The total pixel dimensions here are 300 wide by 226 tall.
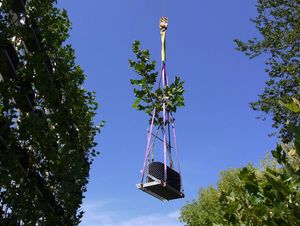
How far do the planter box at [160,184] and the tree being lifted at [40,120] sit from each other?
9.32ft

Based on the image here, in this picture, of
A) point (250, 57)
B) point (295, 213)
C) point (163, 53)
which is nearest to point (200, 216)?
point (250, 57)

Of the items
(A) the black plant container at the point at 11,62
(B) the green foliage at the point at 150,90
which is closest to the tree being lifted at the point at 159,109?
(B) the green foliage at the point at 150,90

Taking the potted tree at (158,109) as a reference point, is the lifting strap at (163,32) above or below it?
above

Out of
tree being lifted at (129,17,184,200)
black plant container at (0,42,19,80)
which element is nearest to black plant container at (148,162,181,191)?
tree being lifted at (129,17,184,200)

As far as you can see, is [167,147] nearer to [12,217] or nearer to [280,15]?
[12,217]

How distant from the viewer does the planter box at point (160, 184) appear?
237 inches

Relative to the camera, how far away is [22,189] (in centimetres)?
934

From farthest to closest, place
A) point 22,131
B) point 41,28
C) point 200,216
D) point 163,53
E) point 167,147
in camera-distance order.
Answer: point 200,216 → point 41,28 → point 22,131 → point 167,147 → point 163,53

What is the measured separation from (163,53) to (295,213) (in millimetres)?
4217

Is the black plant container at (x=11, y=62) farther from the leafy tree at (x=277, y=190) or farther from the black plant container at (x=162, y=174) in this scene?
the leafy tree at (x=277, y=190)

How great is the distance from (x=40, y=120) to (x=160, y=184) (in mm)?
3207

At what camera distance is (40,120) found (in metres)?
8.12

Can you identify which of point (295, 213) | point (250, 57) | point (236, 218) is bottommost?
point (295, 213)

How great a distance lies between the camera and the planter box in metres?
6.01
